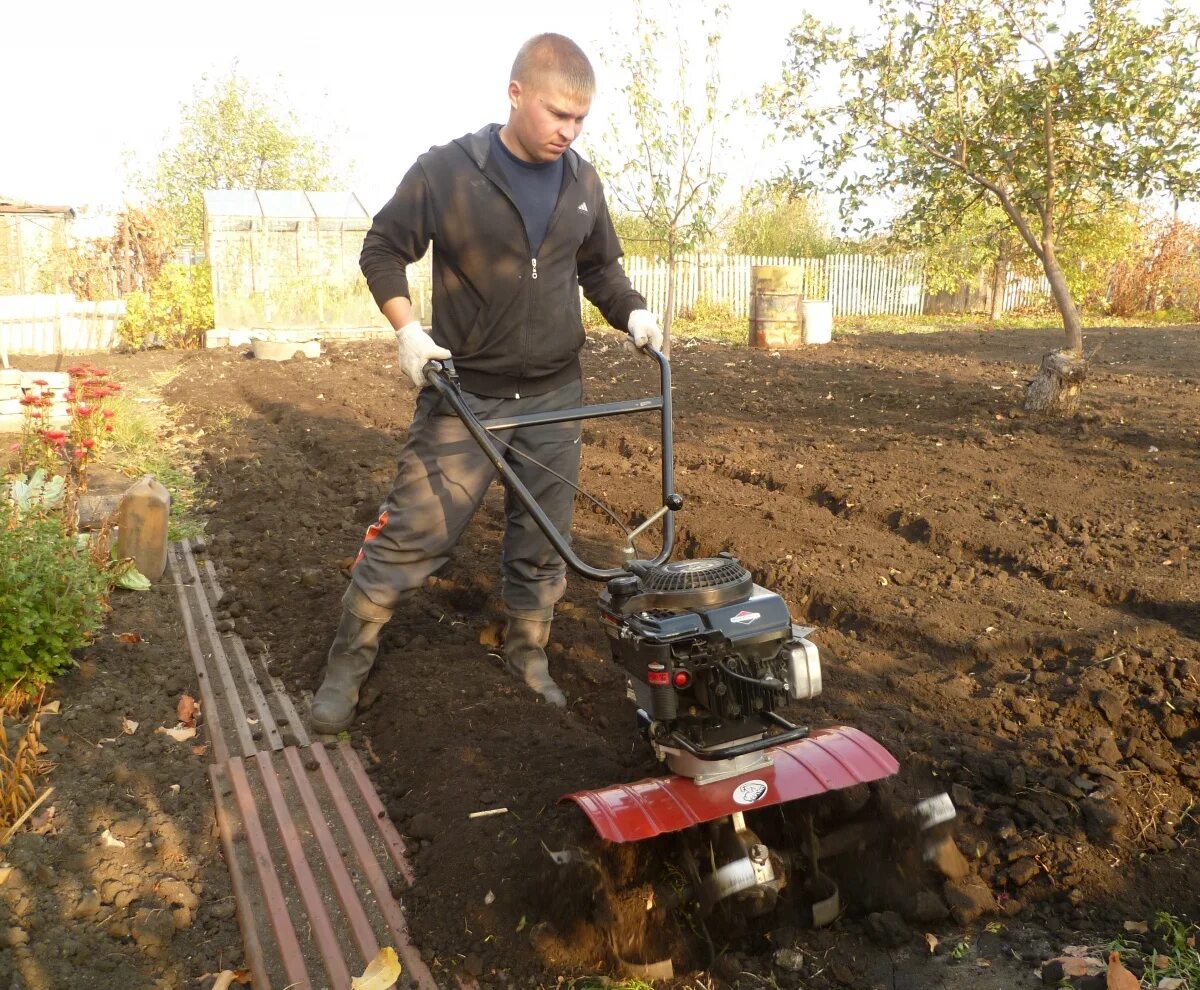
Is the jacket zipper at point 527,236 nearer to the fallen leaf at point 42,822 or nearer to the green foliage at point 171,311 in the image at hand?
the fallen leaf at point 42,822

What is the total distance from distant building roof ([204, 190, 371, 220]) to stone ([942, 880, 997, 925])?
1700 centimetres

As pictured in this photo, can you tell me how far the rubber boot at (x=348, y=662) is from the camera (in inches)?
141

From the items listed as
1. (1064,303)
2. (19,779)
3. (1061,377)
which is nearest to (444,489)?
(19,779)

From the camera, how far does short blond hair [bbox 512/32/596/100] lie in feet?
10.0

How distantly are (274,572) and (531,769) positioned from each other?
246cm

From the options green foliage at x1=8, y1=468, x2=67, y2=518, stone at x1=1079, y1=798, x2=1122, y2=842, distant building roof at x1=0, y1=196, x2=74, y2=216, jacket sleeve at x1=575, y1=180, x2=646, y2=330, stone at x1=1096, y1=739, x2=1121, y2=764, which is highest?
distant building roof at x1=0, y1=196, x2=74, y2=216

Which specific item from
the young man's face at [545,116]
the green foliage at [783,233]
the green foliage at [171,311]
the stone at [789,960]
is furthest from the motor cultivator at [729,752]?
the green foliage at [783,233]

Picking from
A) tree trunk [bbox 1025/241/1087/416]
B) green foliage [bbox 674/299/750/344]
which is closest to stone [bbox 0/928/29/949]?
tree trunk [bbox 1025/241/1087/416]

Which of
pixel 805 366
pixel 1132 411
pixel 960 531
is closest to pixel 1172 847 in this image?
pixel 960 531

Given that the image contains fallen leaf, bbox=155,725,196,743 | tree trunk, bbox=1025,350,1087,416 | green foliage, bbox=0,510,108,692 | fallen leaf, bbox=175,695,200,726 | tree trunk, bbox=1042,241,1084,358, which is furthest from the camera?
tree trunk, bbox=1042,241,1084,358

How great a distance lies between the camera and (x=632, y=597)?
244 cm

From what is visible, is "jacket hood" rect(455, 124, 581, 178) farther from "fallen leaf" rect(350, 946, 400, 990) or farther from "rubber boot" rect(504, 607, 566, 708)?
"fallen leaf" rect(350, 946, 400, 990)

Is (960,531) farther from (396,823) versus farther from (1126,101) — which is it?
(1126,101)

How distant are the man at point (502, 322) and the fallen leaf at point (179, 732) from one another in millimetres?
397
